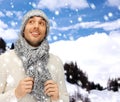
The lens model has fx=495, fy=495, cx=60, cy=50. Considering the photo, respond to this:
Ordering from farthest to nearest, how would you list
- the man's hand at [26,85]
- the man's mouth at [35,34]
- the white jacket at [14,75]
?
the man's mouth at [35,34] → the white jacket at [14,75] → the man's hand at [26,85]

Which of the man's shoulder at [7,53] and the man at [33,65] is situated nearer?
the man at [33,65]

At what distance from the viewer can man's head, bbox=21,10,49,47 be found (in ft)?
11.6

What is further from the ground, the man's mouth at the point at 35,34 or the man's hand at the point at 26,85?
the man's mouth at the point at 35,34

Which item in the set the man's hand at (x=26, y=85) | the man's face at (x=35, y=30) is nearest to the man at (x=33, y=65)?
the man's face at (x=35, y=30)

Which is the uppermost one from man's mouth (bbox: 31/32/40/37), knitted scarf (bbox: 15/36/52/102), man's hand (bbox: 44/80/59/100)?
man's mouth (bbox: 31/32/40/37)

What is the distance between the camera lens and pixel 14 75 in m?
3.49

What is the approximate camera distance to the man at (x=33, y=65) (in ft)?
11.3

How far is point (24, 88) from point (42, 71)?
34 centimetres

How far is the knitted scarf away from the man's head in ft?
0.14

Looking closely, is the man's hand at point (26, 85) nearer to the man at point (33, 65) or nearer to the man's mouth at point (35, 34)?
the man at point (33, 65)

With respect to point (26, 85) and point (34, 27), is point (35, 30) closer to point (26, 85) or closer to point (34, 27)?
point (34, 27)

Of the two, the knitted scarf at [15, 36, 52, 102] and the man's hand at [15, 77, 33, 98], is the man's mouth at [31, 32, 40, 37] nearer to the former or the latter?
the knitted scarf at [15, 36, 52, 102]

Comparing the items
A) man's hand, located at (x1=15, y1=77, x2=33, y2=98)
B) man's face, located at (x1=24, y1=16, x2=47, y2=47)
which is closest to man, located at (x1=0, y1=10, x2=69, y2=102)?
man's face, located at (x1=24, y1=16, x2=47, y2=47)

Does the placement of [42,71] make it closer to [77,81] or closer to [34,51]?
[34,51]
